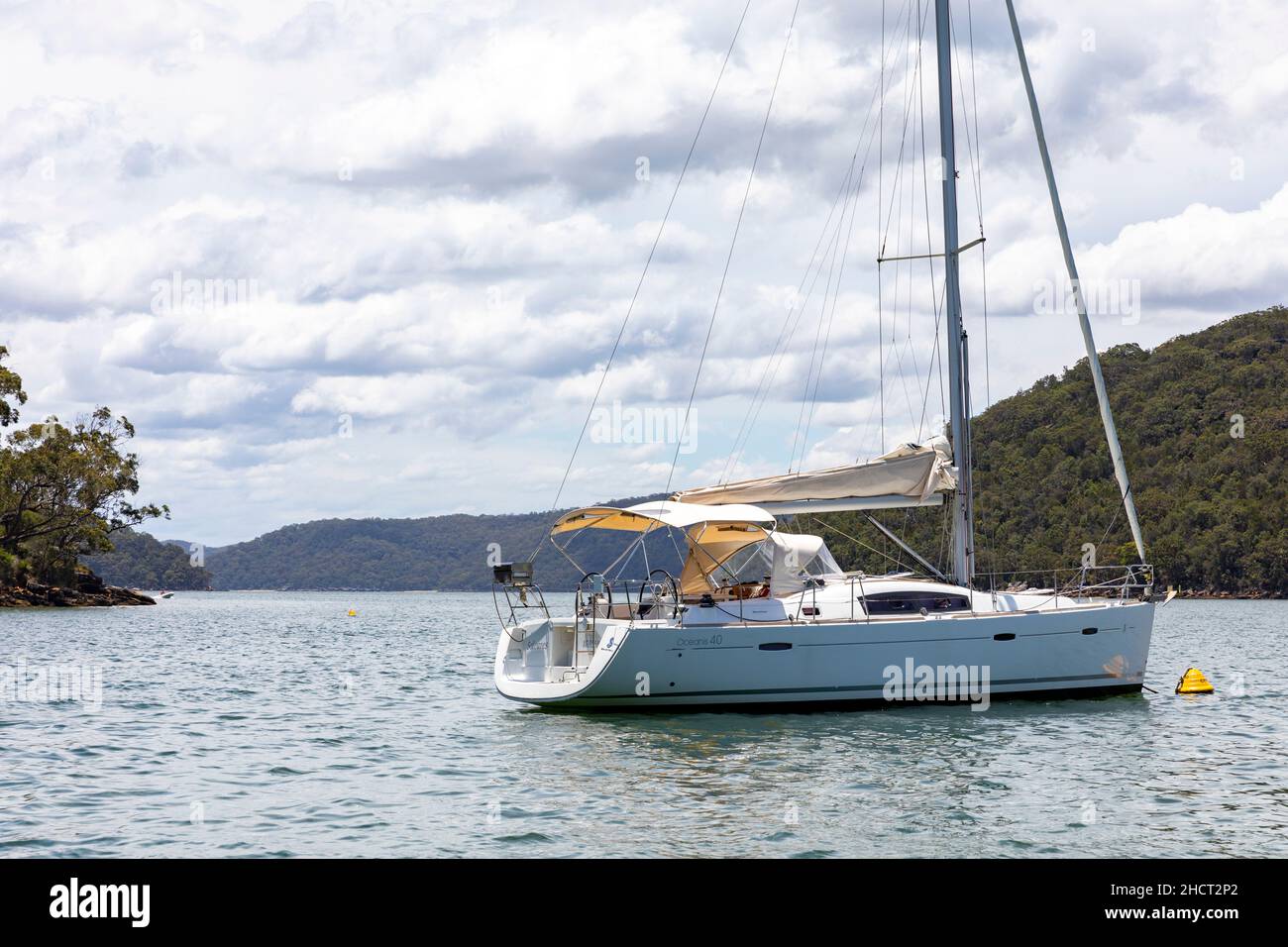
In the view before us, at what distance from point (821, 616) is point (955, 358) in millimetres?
5244

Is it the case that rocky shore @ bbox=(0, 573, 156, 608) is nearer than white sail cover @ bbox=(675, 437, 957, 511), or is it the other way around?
white sail cover @ bbox=(675, 437, 957, 511)

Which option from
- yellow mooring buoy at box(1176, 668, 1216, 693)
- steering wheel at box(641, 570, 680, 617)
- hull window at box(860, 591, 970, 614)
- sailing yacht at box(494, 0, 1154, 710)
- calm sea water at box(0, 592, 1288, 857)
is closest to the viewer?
calm sea water at box(0, 592, 1288, 857)

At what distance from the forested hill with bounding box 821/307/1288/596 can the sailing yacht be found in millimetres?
71653

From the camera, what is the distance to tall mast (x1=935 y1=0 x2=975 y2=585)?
21.0 m

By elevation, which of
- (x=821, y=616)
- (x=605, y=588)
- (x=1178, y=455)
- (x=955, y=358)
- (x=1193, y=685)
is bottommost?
(x=1193, y=685)

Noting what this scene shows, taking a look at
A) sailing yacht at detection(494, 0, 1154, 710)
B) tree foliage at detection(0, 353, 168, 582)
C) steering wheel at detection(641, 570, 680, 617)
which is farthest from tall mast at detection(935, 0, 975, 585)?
tree foliage at detection(0, 353, 168, 582)

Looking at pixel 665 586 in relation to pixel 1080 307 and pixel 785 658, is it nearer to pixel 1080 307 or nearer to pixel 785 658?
pixel 785 658

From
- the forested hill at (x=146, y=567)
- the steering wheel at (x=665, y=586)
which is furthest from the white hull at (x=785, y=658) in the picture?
the forested hill at (x=146, y=567)

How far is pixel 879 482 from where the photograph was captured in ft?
69.5

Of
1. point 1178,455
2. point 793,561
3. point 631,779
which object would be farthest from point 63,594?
point 1178,455

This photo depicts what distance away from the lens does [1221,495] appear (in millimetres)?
103812

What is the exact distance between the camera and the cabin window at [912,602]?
19.6m

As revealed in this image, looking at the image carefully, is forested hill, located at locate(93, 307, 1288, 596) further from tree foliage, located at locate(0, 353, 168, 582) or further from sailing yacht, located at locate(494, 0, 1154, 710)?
sailing yacht, located at locate(494, 0, 1154, 710)
